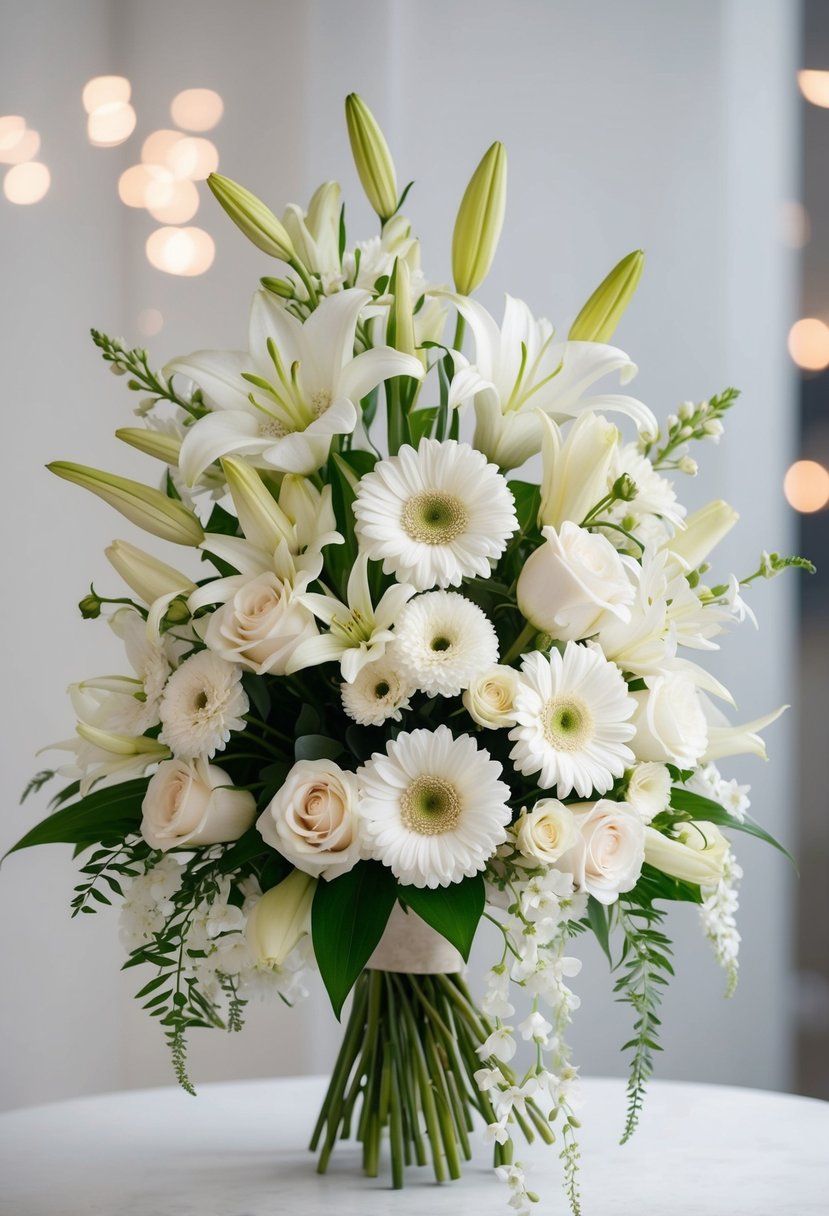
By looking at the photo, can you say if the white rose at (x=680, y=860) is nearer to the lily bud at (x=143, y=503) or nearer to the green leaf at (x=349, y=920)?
the green leaf at (x=349, y=920)

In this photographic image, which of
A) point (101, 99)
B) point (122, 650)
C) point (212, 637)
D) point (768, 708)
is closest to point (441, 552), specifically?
point (212, 637)

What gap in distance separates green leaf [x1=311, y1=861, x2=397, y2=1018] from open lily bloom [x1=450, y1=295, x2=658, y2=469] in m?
0.32

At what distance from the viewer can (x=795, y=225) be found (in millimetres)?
1722

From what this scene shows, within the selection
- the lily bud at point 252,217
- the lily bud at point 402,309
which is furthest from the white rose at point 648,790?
the lily bud at point 252,217

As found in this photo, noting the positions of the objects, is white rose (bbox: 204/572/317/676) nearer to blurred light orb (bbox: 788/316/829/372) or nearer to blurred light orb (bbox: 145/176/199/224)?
blurred light orb (bbox: 145/176/199/224)

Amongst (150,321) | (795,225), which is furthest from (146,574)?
(795,225)

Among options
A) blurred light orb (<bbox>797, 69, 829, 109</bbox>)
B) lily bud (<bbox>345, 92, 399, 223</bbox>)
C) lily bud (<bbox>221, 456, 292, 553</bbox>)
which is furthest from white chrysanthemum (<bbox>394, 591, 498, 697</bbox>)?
blurred light orb (<bbox>797, 69, 829, 109</bbox>)

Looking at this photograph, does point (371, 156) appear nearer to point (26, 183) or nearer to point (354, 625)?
point (354, 625)

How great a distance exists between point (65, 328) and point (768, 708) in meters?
1.11

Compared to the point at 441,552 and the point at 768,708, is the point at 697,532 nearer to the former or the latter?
the point at 441,552

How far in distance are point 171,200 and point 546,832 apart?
1226 mm

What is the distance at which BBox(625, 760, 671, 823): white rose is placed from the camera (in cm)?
81

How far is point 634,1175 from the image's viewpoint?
3.11 feet

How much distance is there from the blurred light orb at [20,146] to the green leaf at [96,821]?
102 centimetres
